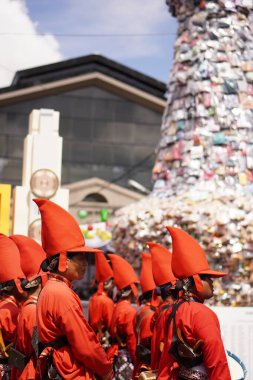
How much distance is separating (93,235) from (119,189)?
6.89 meters

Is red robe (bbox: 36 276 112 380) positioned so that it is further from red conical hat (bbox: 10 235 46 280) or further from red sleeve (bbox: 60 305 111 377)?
red conical hat (bbox: 10 235 46 280)

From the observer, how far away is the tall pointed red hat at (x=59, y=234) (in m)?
3.91

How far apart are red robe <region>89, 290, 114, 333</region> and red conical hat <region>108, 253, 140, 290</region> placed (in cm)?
38

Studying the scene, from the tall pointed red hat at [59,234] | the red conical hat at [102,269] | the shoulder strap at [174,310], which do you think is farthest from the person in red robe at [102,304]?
the tall pointed red hat at [59,234]

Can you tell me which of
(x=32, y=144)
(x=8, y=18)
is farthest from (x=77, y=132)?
(x=8, y=18)

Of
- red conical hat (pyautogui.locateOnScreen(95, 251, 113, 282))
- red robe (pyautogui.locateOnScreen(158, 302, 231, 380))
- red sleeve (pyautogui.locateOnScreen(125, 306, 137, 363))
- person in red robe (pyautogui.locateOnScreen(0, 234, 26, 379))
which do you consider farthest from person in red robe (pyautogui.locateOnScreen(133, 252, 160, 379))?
red robe (pyautogui.locateOnScreen(158, 302, 231, 380))

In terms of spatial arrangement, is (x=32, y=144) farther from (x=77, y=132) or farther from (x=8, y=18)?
(x=77, y=132)

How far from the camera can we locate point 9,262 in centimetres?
558

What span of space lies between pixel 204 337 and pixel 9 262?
2272 millimetres

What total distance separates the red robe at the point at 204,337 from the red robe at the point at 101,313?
382 centimetres

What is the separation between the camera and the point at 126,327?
7.10m

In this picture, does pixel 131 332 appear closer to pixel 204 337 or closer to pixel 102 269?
pixel 102 269

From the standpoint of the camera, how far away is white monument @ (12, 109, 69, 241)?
422 inches

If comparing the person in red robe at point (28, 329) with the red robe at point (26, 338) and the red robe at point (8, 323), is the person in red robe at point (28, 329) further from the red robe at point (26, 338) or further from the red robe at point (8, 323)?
the red robe at point (8, 323)
